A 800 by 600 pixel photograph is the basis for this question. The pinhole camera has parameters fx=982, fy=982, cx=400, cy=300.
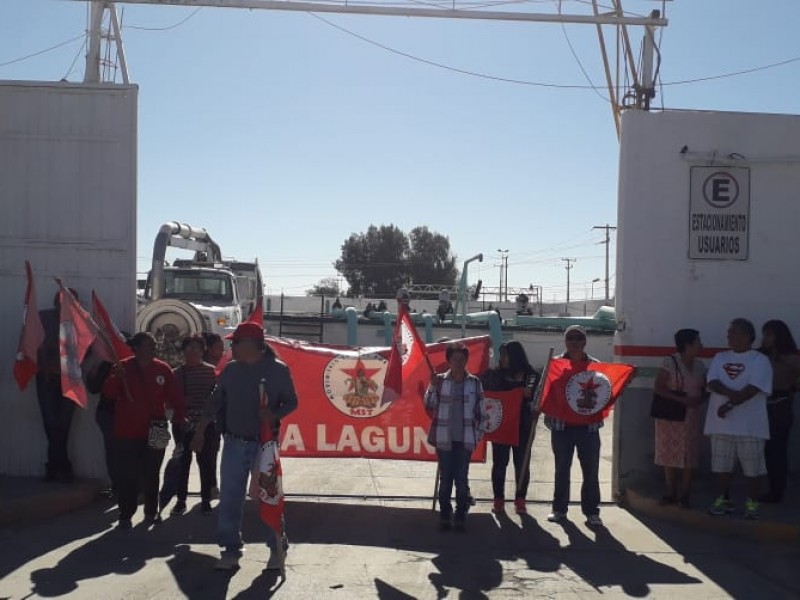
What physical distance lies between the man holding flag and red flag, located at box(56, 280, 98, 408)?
4.47 m

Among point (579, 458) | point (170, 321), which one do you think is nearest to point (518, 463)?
point (579, 458)

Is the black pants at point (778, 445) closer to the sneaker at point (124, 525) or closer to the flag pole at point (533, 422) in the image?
the flag pole at point (533, 422)

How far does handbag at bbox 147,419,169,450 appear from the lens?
8.91 meters

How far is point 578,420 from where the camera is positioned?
958 cm

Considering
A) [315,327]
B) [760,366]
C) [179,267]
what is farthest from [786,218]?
[315,327]

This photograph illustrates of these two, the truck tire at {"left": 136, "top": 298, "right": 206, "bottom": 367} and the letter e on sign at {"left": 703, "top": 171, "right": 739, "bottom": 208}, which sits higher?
the letter e on sign at {"left": 703, "top": 171, "right": 739, "bottom": 208}

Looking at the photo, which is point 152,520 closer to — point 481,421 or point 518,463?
point 481,421

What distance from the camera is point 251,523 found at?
9.24 m

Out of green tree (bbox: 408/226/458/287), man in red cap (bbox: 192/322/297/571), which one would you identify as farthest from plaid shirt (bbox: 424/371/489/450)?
green tree (bbox: 408/226/458/287)

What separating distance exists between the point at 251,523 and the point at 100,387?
1.89 metres

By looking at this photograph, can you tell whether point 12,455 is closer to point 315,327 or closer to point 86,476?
point 86,476

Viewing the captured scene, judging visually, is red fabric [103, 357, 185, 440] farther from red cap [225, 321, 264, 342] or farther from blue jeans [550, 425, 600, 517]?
blue jeans [550, 425, 600, 517]

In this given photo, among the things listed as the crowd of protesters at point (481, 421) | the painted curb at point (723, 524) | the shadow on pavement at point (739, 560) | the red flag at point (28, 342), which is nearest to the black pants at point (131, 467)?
the crowd of protesters at point (481, 421)

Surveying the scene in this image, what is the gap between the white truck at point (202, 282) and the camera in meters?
22.1
